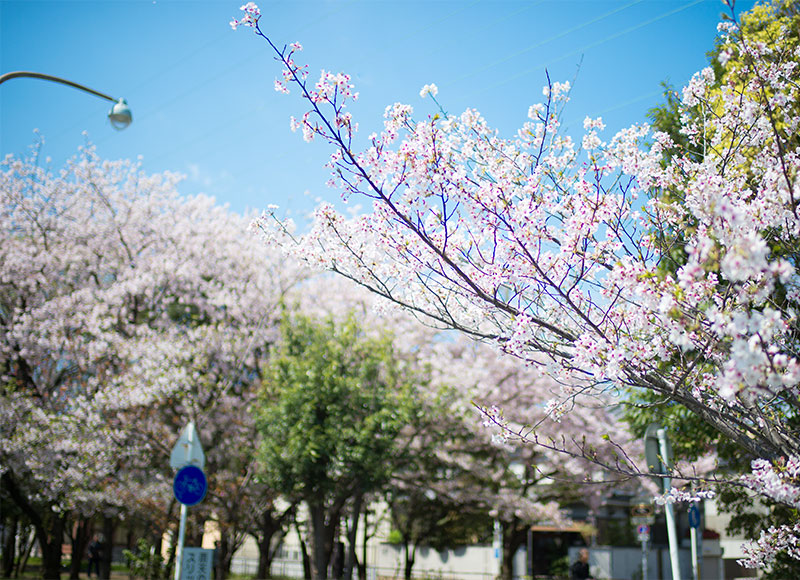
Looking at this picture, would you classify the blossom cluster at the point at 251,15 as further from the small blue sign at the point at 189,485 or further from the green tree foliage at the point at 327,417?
the green tree foliage at the point at 327,417

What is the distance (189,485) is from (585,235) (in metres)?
A: 5.58

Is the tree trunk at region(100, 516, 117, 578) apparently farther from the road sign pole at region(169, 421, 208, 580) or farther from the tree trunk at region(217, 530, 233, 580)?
the road sign pole at region(169, 421, 208, 580)

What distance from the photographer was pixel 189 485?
7324 millimetres

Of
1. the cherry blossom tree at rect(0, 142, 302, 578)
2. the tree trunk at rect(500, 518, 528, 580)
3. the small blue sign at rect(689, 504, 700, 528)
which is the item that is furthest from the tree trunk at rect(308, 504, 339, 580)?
the tree trunk at rect(500, 518, 528, 580)

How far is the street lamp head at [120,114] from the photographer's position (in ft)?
30.9

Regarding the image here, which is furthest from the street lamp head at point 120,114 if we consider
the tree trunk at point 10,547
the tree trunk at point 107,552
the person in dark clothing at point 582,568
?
the tree trunk at point 10,547

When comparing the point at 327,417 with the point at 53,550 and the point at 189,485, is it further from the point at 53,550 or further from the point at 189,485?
the point at 53,550

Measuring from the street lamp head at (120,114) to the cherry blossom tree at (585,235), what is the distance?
584cm

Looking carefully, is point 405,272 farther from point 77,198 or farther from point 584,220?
point 77,198

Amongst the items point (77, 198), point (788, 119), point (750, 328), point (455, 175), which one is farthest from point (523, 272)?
point (77, 198)

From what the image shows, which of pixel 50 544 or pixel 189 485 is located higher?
pixel 189 485

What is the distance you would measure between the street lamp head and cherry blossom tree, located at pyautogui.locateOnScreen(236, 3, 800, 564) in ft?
19.2

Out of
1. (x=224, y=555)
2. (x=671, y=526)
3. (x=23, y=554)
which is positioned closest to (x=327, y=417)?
(x=224, y=555)

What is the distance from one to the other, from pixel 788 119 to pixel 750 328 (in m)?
2.71
